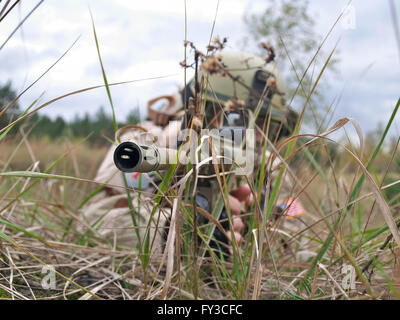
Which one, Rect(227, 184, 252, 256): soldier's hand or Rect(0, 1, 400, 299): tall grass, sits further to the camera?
Rect(227, 184, 252, 256): soldier's hand

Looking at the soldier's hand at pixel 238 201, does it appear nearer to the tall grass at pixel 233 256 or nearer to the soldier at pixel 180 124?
the soldier at pixel 180 124

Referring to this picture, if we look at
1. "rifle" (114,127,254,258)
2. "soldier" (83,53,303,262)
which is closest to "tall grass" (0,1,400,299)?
"rifle" (114,127,254,258)

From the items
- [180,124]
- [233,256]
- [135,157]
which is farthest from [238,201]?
[135,157]

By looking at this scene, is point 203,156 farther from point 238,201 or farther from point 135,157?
point 238,201

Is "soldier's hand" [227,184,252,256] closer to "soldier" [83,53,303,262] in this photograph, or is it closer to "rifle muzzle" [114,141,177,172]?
"soldier" [83,53,303,262]

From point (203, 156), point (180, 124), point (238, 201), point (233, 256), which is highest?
point (180, 124)

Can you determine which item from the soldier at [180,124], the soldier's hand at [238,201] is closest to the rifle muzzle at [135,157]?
the soldier at [180,124]

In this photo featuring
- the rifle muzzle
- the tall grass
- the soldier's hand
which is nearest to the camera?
the rifle muzzle

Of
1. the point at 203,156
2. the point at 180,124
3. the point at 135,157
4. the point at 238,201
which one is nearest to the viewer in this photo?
the point at 135,157

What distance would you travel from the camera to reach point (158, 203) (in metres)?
0.80

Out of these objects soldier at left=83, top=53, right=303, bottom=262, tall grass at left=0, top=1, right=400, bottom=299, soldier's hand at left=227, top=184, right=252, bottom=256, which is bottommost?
tall grass at left=0, top=1, right=400, bottom=299
